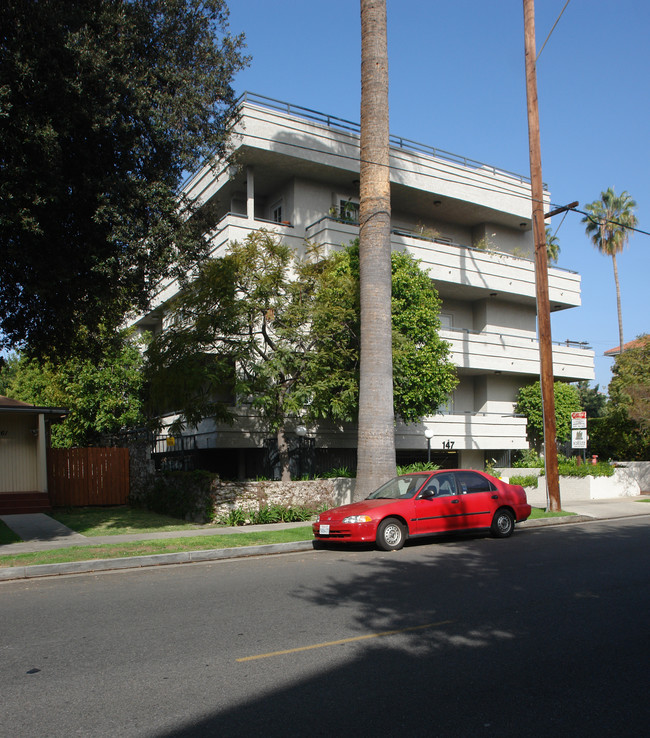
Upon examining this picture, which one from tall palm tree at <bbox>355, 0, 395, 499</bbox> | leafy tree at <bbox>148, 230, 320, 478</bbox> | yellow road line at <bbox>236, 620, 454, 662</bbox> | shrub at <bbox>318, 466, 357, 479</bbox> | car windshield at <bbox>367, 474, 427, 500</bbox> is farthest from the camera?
shrub at <bbox>318, 466, 357, 479</bbox>

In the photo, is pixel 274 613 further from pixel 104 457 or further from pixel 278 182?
pixel 278 182

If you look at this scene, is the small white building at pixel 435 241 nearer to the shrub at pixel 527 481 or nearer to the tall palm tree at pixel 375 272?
the shrub at pixel 527 481

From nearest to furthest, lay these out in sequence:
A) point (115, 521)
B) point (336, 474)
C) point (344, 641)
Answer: point (344, 641) < point (115, 521) < point (336, 474)

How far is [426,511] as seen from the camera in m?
12.7

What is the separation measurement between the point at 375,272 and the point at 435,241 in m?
11.1

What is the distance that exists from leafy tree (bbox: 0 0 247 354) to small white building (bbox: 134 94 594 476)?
20.6 feet

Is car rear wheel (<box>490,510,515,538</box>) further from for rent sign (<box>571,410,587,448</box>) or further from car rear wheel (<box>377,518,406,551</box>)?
for rent sign (<box>571,410,587,448</box>)

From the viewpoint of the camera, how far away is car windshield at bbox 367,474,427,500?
13.1 meters

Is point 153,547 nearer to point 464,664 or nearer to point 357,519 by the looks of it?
point 357,519

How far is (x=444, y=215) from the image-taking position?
93.9 feet

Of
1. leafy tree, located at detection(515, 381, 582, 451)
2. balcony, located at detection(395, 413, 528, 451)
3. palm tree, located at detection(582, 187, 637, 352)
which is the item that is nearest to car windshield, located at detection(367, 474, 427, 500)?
balcony, located at detection(395, 413, 528, 451)

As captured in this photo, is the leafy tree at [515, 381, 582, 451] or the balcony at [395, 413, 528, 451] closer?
the balcony at [395, 413, 528, 451]

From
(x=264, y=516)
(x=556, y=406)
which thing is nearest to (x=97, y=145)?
(x=264, y=516)

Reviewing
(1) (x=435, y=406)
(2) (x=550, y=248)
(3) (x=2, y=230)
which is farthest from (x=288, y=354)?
(2) (x=550, y=248)
